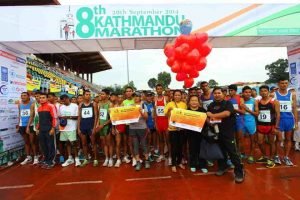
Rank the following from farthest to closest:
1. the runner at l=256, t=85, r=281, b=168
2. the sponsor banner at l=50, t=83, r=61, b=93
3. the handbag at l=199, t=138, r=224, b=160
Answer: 1. the sponsor banner at l=50, t=83, r=61, b=93
2. the runner at l=256, t=85, r=281, b=168
3. the handbag at l=199, t=138, r=224, b=160

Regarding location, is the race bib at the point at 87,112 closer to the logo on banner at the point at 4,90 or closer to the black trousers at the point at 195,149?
the logo on banner at the point at 4,90

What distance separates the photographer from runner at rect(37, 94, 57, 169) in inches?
256

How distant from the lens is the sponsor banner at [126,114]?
5.93m

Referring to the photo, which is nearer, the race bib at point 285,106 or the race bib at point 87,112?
the race bib at point 285,106

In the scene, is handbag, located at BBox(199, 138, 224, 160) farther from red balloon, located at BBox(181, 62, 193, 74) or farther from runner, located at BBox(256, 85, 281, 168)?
red balloon, located at BBox(181, 62, 193, 74)

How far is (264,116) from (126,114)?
2848 mm

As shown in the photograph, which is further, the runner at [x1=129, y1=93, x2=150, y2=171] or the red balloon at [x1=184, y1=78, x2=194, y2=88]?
the red balloon at [x1=184, y1=78, x2=194, y2=88]

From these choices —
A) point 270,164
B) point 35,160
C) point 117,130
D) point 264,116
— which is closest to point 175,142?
point 117,130

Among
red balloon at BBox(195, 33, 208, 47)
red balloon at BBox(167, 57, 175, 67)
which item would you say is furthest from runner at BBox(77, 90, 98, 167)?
red balloon at BBox(195, 33, 208, 47)

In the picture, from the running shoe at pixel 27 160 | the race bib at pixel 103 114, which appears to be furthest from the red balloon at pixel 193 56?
the running shoe at pixel 27 160

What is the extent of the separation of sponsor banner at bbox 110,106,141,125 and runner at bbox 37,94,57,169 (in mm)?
1572

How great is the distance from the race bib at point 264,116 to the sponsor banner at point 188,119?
1.42m

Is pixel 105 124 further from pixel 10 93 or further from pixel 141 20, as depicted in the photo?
pixel 10 93

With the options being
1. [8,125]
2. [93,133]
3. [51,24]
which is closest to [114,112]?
[93,133]
